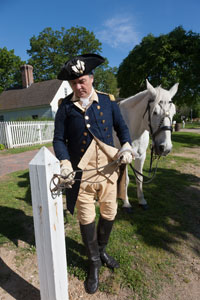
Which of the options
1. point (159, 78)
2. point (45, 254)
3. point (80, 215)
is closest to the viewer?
point (45, 254)

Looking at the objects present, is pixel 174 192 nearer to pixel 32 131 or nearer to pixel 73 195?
pixel 73 195

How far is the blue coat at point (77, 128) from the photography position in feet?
5.71

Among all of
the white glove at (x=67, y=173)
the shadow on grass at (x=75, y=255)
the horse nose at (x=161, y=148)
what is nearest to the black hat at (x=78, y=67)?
the white glove at (x=67, y=173)

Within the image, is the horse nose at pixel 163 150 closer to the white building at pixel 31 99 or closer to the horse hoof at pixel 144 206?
the horse hoof at pixel 144 206

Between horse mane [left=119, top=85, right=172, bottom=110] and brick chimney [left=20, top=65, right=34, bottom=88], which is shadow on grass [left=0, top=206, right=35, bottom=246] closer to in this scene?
horse mane [left=119, top=85, right=172, bottom=110]

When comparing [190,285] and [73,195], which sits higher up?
[73,195]

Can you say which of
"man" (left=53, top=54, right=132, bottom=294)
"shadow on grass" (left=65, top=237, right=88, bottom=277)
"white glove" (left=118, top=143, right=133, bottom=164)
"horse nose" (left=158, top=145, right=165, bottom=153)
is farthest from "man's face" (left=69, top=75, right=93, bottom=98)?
"shadow on grass" (left=65, top=237, right=88, bottom=277)

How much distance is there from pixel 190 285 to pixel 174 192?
2522mm

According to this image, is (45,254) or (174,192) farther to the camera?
(174,192)

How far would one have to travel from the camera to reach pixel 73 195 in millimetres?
1823

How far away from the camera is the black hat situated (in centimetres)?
159

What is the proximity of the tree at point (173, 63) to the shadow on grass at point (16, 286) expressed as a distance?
1143cm

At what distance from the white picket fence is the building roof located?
773cm

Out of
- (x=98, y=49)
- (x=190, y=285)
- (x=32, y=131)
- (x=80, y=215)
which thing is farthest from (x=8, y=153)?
(x=98, y=49)
